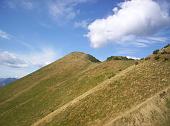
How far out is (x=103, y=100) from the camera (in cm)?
4759

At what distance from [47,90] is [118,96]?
3223 centimetres

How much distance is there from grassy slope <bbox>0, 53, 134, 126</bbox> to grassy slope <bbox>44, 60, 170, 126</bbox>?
1056 cm

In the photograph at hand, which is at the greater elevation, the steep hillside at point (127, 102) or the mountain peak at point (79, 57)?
the mountain peak at point (79, 57)

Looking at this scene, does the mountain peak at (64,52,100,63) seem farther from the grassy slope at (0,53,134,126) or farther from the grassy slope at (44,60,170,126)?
the grassy slope at (44,60,170,126)

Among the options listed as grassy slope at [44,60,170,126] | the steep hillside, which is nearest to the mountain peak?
the steep hillside

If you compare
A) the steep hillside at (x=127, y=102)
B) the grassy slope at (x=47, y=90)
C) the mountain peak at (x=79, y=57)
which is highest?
the mountain peak at (x=79, y=57)

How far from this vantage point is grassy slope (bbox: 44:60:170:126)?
A: 142 feet

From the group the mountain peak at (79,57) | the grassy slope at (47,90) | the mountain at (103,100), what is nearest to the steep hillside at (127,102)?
the mountain at (103,100)

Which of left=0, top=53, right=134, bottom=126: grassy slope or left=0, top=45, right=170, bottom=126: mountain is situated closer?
left=0, top=45, right=170, bottom=126: mountain

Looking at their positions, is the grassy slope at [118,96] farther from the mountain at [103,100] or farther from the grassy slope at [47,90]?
the grassy slope at [47,90]

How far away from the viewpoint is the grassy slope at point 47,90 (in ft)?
198

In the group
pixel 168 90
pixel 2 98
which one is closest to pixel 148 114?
pixel 168 90

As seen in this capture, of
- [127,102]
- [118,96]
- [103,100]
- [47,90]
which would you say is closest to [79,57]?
[47,90]

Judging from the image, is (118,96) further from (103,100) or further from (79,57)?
(79,57)
